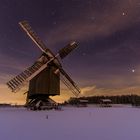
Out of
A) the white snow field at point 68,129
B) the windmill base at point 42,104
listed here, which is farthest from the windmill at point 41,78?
the white snow field at point 68,129

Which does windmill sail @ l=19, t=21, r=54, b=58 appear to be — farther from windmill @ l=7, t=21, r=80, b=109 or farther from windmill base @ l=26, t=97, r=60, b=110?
windmill base @ l=26, t=97, r=60, b=110

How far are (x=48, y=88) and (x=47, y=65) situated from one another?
11.9 ft

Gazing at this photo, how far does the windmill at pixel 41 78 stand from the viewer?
38.0m

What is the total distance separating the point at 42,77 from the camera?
38.6 metres

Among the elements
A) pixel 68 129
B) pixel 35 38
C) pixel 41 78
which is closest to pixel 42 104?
pixel 41 78

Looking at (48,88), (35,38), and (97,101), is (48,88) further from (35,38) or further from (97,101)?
(97,101)

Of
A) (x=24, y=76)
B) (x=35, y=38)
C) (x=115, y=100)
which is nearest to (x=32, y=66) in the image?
(x=24, y=76)

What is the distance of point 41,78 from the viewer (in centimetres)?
3847

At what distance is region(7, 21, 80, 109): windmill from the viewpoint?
38.0m

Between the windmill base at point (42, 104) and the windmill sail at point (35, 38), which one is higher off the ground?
the windmill sail at point (35, 38)

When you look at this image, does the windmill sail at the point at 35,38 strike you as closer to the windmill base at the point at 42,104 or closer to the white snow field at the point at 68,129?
the windmill base at the point at 42,104

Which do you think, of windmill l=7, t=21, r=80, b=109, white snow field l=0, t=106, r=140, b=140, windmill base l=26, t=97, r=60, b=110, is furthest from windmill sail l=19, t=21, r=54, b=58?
white snow field l=0, t=106, r=140, b=140

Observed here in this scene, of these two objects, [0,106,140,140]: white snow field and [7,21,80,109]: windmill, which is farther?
[7,21,80,109]: windmill

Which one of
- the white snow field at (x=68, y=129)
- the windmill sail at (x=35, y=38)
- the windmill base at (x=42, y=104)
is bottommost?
the white snow field at (x=68, y=129)
